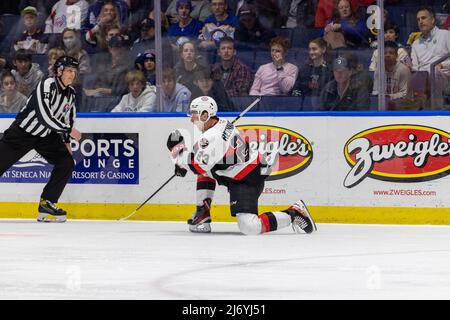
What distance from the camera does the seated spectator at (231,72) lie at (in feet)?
35.0

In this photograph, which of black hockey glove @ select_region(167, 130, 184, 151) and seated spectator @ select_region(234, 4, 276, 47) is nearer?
black hockey glove @ select_region(167, 130, 184, 151)

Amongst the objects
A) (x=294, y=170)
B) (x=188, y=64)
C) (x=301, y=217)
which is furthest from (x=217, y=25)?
(x=301, y=217)

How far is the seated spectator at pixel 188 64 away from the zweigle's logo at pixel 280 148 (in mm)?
617

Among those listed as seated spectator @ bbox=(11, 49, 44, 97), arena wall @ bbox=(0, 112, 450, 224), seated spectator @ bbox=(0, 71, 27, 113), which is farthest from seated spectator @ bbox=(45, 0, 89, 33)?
arena wall @ bbox=(0, 112, 450, 224)

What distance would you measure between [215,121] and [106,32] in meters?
1.82

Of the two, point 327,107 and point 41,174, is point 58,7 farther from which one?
point 327,107

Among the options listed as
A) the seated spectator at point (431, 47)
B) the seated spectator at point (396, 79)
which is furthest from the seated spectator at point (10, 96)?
the seated spectator at point (431, 47)

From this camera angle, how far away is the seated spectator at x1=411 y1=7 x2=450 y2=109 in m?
10.2

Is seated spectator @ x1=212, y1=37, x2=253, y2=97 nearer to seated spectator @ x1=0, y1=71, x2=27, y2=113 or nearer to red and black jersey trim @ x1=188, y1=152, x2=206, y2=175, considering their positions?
red and black jersey trim @ x1=188, y1=152, x2=206, y2=175

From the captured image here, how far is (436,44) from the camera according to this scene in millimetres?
10195

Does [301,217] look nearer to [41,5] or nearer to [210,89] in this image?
[210,89]

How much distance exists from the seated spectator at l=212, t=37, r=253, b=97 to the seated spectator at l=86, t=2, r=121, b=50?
1.01 meters

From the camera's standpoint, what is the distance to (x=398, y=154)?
10430 mm

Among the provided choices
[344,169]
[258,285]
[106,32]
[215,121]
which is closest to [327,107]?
[344,169]
